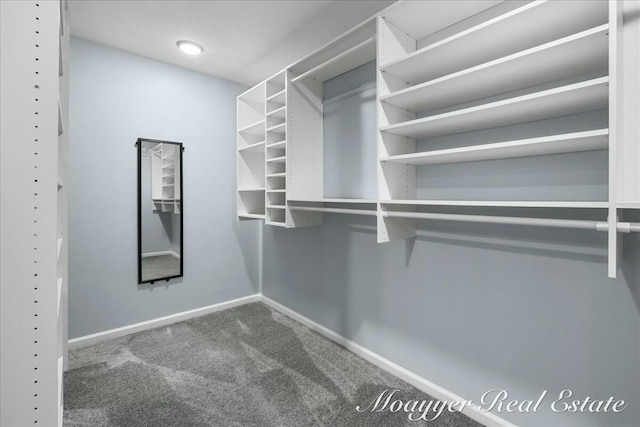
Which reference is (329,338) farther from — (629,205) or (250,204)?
(629,205)

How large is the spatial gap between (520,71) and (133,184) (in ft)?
9.90

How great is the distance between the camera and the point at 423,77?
1818mm

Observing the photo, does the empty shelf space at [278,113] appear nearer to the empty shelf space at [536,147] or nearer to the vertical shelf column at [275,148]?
the vertical shelf column at [275,148]

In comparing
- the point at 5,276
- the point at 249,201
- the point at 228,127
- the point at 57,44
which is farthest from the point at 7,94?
the point at 228,127

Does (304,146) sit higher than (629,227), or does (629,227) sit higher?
(304,146)

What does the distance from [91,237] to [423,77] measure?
2.87 metres

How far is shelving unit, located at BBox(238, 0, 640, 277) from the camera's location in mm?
1119

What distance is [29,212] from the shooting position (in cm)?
79

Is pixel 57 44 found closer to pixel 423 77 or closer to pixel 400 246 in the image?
pixel 423 77

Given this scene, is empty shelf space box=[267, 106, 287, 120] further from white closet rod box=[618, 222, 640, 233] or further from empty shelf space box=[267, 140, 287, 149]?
white closet rod box=[618, 222, 640, 233]

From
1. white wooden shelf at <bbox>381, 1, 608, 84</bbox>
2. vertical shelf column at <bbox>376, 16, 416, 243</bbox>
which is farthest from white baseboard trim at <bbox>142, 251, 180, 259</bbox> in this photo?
white wooden shelf at <bbox>381, 1, 608, 84</bbox>

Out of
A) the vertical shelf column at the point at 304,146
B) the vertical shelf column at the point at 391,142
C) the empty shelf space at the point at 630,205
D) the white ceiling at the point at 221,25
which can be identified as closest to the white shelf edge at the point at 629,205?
the empty shelf space at the point at 630,205

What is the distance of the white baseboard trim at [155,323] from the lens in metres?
2.61

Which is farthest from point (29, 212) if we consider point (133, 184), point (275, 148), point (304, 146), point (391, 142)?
point (133, 184)
